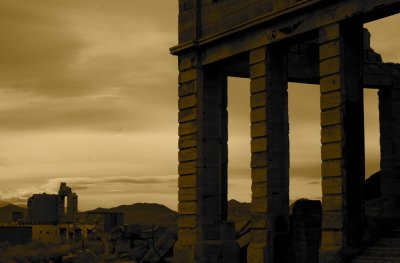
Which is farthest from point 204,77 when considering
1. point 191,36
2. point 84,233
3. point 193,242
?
point 84,233

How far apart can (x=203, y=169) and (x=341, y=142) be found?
6.31 meters

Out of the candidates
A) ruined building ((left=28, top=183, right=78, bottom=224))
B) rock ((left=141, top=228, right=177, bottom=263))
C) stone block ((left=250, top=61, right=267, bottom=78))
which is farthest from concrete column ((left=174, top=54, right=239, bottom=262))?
ruined building ((left=28, top=183, right=78, bottom=224))

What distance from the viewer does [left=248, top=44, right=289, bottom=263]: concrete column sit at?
73.2 feet

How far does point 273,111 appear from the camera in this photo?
2264 centimetres

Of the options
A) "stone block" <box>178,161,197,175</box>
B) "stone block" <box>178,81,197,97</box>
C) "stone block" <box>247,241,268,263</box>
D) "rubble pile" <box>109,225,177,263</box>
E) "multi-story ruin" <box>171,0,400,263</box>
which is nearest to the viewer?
"multi-story ruin" <box>171,0,400,263</box>

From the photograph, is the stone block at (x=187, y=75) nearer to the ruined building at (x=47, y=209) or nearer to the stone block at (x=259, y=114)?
A: the stone block at (x=259, y=114)

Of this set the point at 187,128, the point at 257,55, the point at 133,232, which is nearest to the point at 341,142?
the point at 257,55

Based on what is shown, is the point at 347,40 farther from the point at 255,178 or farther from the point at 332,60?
the point at 255,178

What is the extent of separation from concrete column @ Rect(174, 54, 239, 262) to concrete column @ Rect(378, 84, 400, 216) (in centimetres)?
713

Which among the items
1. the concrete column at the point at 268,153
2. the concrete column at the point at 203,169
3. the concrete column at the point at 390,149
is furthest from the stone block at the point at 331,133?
the concrete column at the point at 390,149

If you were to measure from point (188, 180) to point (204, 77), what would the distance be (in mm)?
3339

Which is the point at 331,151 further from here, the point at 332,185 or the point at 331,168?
the point at 332,185

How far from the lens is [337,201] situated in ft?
64.4

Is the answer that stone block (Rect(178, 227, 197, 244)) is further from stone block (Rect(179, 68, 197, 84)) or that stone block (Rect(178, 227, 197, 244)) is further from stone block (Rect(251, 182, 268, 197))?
stone block (Rect(179, 68, 197, 84))
